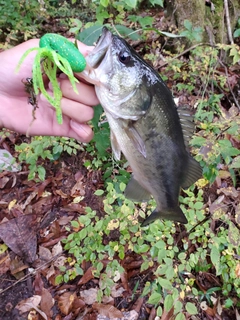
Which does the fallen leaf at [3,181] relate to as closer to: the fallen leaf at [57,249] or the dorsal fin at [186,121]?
the fallen leaf at [57,249]

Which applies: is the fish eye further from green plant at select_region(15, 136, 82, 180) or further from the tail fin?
green plant at select_region(15, 136, 82, 180)

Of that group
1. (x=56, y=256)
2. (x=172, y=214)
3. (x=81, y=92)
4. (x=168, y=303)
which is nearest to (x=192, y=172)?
(x=172, y=214)

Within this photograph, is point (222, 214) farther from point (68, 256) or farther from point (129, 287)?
point (68, 256)

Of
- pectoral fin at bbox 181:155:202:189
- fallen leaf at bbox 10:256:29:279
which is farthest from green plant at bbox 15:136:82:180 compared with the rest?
pectoral fin at bbox 181:155:202:189

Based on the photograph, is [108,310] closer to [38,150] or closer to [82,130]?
[38,150]

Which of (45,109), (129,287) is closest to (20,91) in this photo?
(45,109)

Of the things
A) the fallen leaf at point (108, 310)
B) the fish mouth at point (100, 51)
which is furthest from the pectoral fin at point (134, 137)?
the fallen leaf at point (108, 310)
